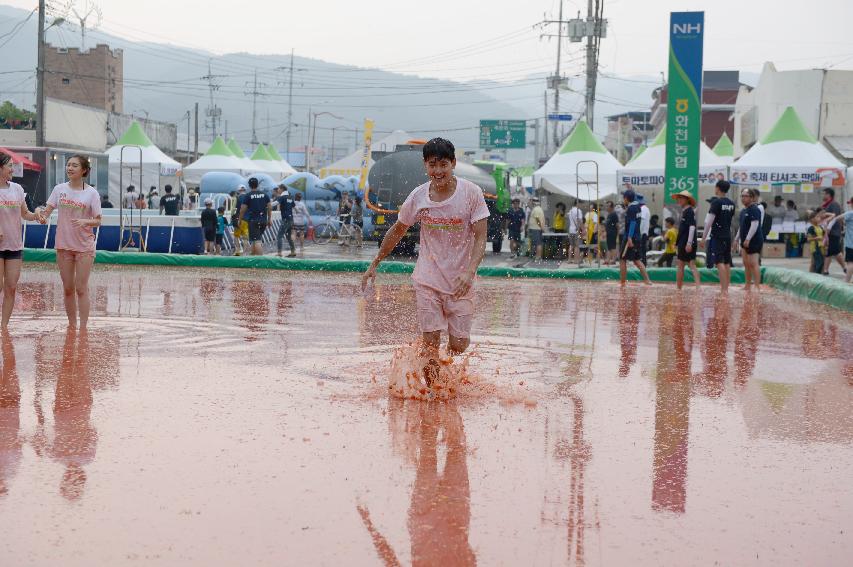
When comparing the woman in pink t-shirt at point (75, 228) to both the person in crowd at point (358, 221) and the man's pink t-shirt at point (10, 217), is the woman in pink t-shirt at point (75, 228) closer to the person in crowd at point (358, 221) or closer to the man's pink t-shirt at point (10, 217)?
the man's pink t-shirt at point (10, 217)

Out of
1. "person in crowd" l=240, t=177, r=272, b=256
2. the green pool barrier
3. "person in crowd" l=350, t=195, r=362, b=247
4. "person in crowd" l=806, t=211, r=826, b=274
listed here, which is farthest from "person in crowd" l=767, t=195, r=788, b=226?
"person in crowd" l=240, t=177, r=272, b=256

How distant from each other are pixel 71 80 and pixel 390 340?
249 feet

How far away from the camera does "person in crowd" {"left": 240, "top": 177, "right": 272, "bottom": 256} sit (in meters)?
24.4

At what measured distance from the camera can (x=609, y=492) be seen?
5.23 metres

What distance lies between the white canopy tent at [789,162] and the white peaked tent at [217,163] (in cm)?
2104

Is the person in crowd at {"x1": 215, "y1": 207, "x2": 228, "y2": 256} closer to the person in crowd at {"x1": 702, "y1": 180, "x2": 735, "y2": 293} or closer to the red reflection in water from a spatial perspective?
the person in crowd at {"x1": 702, "y1": 180, "x2": 735, "y2": 293}

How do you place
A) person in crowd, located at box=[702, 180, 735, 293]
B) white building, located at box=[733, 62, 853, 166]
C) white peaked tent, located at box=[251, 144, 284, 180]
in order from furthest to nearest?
white peaked tent, located at box=[251, 144, 284, 180] → white building, located at box=[733, 62, 853, 166] → person in crowd, located at box=[702, 180, 735, 293]

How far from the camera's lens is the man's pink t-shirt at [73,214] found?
1052 centimetres

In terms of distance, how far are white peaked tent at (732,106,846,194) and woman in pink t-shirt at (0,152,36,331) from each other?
21353mm

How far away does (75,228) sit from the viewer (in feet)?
34.5

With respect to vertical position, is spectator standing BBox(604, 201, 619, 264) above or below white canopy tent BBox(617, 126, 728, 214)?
below

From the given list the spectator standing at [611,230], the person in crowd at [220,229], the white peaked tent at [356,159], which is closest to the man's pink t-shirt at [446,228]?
the spectator standing at [611,230]

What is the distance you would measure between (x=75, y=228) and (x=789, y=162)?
21625 millimetres

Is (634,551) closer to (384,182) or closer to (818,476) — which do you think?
(818,476)
